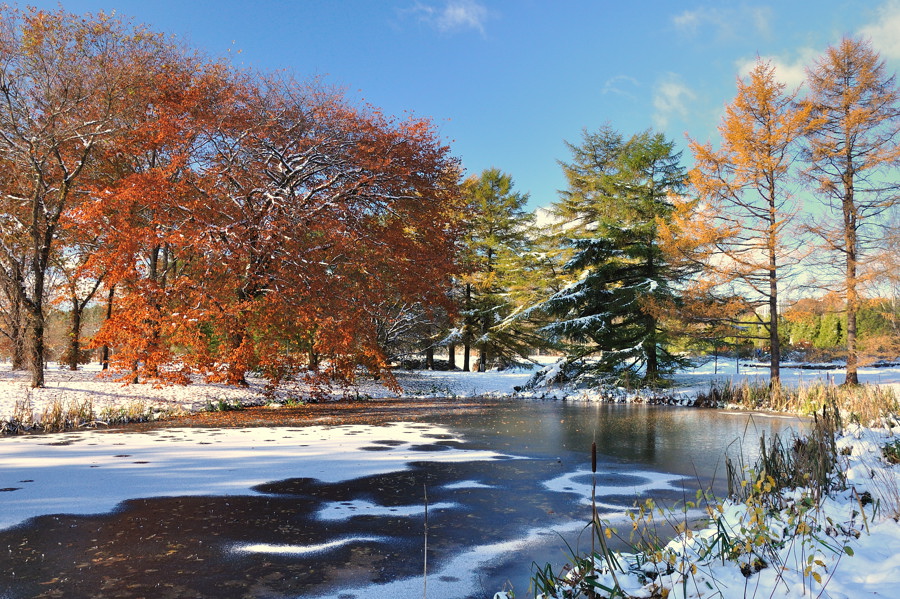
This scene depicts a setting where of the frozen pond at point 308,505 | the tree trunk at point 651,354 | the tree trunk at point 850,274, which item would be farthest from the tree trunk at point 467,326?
the frozen pond at point 308,505

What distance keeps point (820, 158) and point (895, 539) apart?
61.3 ft

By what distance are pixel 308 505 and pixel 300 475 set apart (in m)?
1.37

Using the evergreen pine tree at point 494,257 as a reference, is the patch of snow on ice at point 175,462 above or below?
below

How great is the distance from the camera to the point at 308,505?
557cm

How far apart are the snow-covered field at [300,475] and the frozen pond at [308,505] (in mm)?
39

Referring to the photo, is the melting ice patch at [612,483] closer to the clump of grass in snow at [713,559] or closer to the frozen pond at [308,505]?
the frozen pond at [308,505]

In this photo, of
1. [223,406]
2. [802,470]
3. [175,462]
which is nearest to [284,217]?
[223,406]

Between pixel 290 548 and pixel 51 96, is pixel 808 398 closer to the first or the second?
pixel 290 548

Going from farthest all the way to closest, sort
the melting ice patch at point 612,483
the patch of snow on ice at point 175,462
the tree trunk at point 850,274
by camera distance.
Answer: the tree trunk at point 850,274 → the melting ice patch at point 612,483 → the patch of snow on ice at point 175,462

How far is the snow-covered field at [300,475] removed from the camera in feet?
10.2

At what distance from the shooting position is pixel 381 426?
38.9ft

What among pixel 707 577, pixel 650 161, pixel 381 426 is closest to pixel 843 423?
pixel 707 577

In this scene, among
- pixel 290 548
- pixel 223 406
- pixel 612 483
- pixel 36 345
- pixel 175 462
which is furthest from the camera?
pixel 223 406

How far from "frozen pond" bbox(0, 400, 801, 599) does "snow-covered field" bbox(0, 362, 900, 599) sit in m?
0.04
